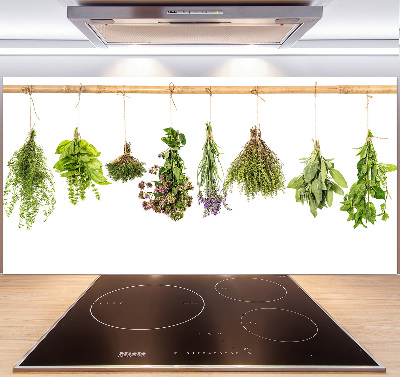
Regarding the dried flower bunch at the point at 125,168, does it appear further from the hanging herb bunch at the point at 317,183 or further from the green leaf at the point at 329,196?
the green leaf at the point at 329,196

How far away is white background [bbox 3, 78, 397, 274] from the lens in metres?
1.95

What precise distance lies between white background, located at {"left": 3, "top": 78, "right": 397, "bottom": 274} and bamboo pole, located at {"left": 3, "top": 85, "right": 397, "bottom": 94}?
0.09 m

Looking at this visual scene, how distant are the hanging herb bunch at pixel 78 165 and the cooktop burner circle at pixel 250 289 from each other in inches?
29.8

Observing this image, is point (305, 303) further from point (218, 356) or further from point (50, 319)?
point (50, 319)

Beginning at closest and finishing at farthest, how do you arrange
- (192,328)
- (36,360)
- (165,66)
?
1. (36,360)
2. (192,328)
3. (165,66)

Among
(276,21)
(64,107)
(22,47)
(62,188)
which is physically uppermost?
(22,47)

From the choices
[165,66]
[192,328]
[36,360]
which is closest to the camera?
[36,360]

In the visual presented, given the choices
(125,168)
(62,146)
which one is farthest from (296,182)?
(62,146)

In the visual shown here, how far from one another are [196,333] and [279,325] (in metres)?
0.30

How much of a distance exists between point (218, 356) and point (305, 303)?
566 millimetres

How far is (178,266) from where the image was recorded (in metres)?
1.99

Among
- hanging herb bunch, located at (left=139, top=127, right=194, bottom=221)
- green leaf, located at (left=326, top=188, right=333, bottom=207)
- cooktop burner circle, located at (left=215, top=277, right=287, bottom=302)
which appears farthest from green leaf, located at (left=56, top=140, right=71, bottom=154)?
green leaf, located at (left=326, top=188, right=333, bottom=207)

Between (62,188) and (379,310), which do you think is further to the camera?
(62,188)

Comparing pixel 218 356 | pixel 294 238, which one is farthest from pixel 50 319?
pixel 294 238
